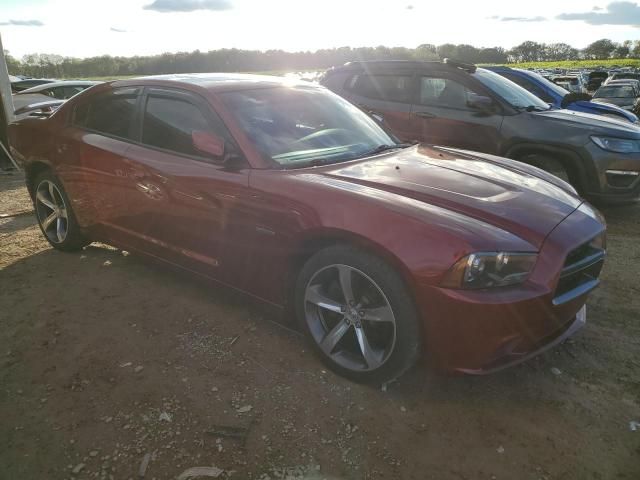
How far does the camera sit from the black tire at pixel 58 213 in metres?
4.53

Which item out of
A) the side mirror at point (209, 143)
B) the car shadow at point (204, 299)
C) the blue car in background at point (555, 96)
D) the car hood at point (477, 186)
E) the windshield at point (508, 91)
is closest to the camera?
the car hood at point (477, 186)

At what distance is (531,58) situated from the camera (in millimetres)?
115000

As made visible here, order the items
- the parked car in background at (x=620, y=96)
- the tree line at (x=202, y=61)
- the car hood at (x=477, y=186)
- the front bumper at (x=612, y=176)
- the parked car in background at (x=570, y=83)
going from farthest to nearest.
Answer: the tree line at (x=202, y=61), the parked car in background at (x=620, y=96), the parked car in background at (x=570, y=83), the front bumper at (x=612, y=176), the car hood at (x=477, y=186)

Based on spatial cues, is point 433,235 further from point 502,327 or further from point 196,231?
point 196,231

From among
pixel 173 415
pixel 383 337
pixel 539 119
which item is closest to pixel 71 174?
pixel 173 415

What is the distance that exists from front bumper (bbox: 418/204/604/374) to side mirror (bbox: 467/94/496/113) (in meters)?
3.94

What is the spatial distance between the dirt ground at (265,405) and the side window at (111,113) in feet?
4.49

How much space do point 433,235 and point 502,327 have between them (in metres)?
0.53

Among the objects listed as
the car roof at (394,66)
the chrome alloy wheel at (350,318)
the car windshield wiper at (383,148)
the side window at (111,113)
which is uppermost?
the car roof at (394,66)

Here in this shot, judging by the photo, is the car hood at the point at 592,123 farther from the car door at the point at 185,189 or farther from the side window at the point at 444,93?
the car door at the point at 185,189

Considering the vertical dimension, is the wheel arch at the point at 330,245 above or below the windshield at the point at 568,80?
below

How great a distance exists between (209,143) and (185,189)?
43 centimetres

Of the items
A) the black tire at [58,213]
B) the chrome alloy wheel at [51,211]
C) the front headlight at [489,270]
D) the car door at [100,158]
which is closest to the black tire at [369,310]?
the front headlight at [489,270]

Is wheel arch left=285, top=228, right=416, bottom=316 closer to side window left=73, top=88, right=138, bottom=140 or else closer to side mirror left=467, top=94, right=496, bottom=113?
side window left=73, top=88, right=138, bottom=140
